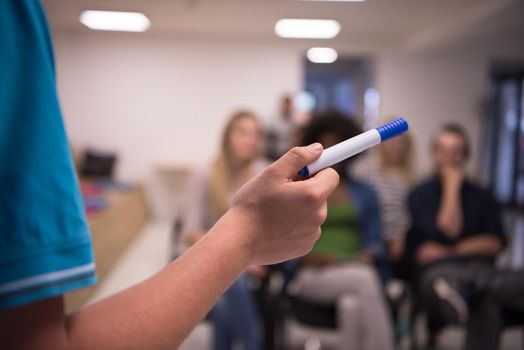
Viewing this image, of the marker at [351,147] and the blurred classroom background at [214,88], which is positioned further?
the blurred classroom background at [214,88]

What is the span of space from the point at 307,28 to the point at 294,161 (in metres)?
4.70

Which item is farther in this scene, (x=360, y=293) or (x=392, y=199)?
(x=392, y=199)

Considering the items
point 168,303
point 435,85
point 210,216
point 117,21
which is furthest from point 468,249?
point 435,85

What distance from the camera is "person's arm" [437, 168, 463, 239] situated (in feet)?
6.56

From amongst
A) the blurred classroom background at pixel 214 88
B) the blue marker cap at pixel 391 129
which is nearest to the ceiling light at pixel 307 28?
the blurred classroom background at pixel 214 88

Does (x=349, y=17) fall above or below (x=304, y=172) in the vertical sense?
above

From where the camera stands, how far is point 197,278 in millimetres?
352

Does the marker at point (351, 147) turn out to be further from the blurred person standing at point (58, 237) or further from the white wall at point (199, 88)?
the white wall at point (199, 88)

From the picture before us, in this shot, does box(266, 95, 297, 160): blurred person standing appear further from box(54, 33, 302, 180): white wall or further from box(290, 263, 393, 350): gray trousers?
box(290, 263, 393, 350): gray trousers

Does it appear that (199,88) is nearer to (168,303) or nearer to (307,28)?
(307,28)

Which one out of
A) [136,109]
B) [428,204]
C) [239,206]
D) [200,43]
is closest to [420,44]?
[200,43]

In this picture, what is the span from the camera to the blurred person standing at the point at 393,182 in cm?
217

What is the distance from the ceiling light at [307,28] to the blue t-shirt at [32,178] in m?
4.36

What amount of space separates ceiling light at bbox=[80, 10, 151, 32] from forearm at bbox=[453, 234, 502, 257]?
3.36m
